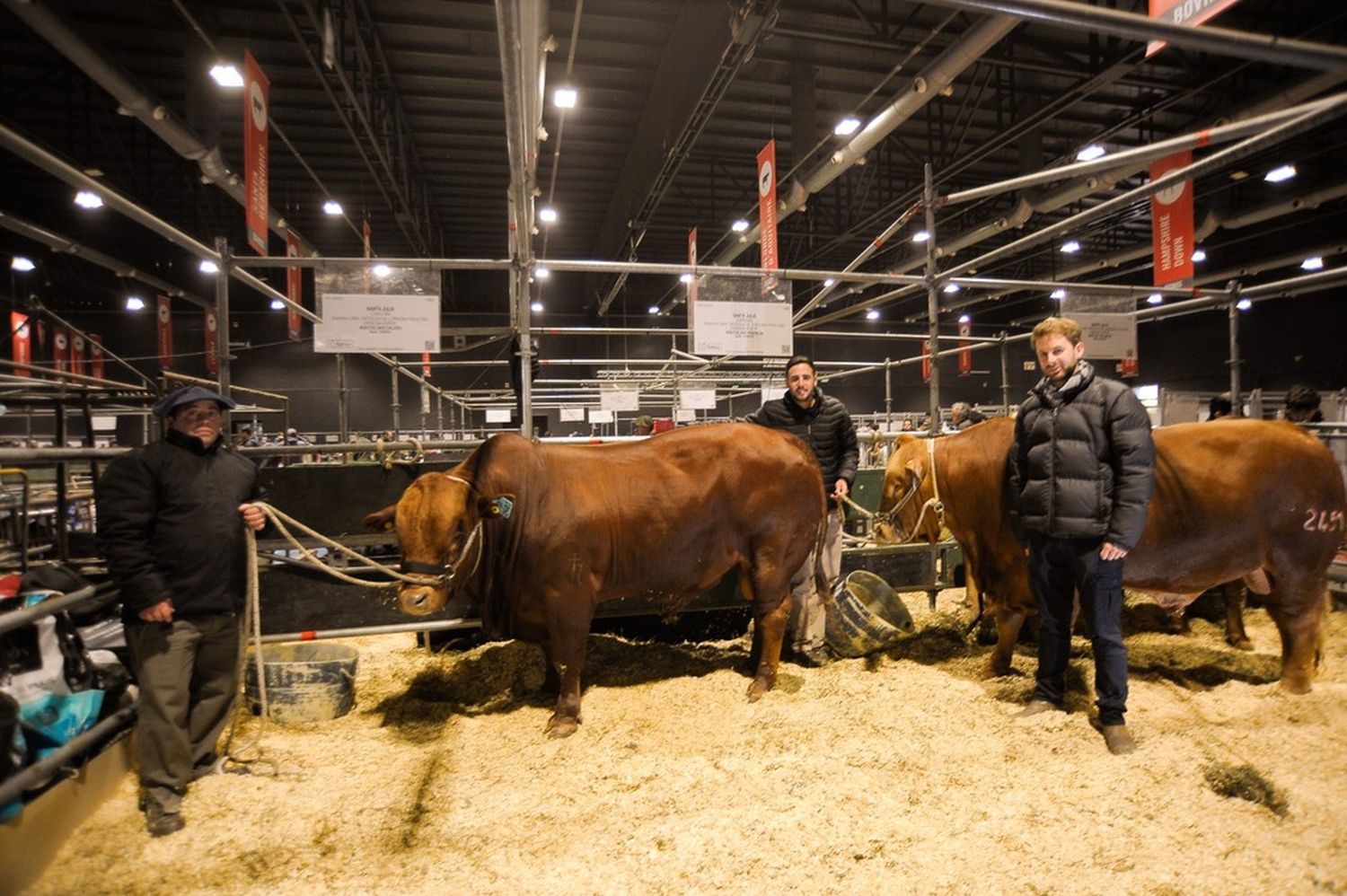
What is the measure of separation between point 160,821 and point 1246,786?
4.35 m

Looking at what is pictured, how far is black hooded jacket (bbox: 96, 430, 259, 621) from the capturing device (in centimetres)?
250

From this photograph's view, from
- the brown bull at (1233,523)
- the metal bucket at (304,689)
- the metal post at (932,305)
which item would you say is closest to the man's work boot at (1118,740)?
the brown bull at (1233,523)

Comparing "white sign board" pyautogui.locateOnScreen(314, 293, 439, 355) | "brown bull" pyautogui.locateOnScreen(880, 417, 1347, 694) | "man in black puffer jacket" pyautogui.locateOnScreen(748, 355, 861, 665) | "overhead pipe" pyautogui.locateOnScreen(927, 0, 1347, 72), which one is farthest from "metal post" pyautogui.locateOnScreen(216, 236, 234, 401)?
"brown bull" pyautogui.locateOnScreen(880, 417, 1347, 694)

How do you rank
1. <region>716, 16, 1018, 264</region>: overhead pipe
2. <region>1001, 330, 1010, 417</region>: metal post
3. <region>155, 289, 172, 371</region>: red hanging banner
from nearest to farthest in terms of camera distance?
<region>1001, 330, 1010, 417</region>: metal post, <region>716, 16, 1018, 264</region>: overhead pipe, <region>155, 289, 172, 371</region>: red hanging banner

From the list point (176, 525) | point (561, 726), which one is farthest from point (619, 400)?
point (176, 525)

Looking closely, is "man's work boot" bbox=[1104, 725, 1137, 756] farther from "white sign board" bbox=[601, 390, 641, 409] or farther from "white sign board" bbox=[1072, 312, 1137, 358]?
"white sign board" bbox=[601, 390, 641, 409]

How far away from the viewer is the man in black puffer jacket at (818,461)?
13.4ft

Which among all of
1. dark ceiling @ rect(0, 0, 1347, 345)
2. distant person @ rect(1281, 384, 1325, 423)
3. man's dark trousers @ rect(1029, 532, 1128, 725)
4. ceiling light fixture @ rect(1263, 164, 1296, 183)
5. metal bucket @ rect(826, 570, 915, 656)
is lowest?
metal bucket @ rect(826, 570, 915, 656)

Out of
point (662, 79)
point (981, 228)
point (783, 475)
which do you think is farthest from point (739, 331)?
point (981, 228)

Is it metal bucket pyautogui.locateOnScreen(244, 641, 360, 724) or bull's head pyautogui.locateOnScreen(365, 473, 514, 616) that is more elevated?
bull's head pyautogui.locateOnScreen(365, 473, 514, 616)

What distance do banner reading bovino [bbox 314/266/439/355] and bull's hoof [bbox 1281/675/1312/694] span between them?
16.8 ft

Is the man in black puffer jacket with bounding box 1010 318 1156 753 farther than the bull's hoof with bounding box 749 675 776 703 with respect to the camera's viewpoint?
No

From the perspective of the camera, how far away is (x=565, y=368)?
21.4 meters

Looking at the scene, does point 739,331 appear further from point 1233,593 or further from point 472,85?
point 472,85
